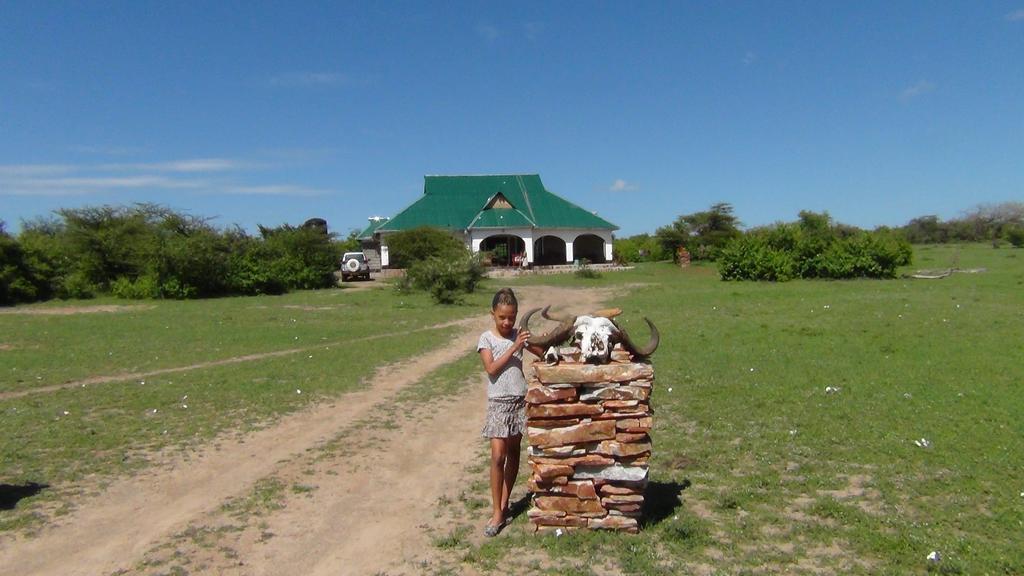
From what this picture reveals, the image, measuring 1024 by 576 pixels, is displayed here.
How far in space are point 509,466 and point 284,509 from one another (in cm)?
202

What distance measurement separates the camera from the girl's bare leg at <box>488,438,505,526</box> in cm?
559

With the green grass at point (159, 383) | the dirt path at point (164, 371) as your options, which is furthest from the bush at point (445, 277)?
the dirt path at point (164, 371)

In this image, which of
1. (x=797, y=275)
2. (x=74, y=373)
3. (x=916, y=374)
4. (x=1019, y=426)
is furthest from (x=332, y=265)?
(x=1019, y=426)

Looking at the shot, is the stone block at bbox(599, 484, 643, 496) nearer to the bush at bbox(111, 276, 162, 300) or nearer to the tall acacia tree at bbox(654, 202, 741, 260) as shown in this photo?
the bush at bbox(111, 276, 162, 300)

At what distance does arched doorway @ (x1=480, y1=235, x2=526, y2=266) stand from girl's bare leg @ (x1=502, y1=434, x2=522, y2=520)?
4111cm

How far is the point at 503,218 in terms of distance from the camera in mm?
46656

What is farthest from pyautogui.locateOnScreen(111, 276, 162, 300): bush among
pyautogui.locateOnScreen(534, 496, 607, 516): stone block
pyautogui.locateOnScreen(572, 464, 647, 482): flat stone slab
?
pyautogui.locateOnScreen(572, 464, 647, 482): flat stone slab

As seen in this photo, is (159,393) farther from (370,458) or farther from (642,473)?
(642,473)

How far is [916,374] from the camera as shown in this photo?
1093 cm

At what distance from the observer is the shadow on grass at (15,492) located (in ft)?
21.2

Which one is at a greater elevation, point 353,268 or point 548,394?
point 353,268

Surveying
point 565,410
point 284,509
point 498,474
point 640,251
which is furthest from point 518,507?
point 640,251

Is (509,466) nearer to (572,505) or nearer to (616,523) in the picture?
(572,505)

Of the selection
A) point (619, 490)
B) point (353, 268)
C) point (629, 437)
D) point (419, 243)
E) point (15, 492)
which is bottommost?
point (15, 492)
